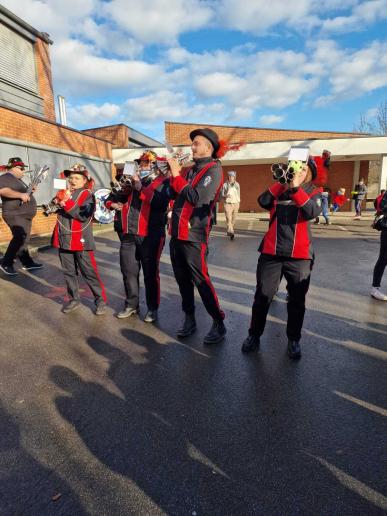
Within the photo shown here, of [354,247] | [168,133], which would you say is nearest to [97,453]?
[354,247]

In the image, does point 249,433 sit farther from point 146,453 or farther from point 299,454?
point 146,453

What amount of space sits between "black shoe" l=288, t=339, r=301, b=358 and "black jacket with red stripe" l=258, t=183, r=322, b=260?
33.7 inches

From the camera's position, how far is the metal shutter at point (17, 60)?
11.8 m

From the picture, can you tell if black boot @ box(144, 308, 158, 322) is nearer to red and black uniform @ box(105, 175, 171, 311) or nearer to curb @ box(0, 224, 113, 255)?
red and black uniform @ box(105, 175, 171, 311)

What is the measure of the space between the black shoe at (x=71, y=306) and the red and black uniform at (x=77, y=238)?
0.85ft

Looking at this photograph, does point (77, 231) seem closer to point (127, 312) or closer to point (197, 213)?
point (127, 312)

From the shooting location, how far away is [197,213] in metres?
3.40

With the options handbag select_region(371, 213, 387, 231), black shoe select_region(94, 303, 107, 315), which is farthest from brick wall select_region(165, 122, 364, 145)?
black shoe select_region(94, 303, 107, 315)

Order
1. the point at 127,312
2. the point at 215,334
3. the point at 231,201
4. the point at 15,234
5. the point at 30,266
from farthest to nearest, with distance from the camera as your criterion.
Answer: the point at 231,201 < the point at 30,266 < the point at 15,234 < the point at 127,312 < the point at 215,334

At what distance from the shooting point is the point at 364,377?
2.91m

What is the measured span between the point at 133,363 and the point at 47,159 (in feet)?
33.8

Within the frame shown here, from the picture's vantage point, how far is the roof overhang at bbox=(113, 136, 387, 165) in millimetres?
15859

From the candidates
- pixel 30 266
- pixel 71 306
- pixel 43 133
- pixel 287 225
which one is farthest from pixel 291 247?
pixel 43 133

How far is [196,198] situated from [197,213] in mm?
277
